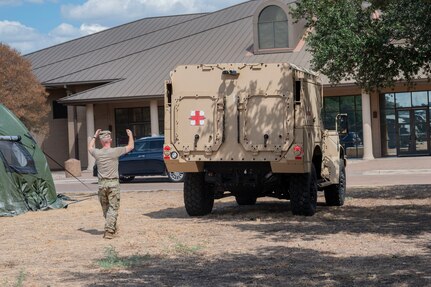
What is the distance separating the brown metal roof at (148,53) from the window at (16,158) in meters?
20.6

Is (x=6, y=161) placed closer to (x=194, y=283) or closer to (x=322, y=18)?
(x=322, y=18)

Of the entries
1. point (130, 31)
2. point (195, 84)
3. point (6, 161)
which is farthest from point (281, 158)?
point (130, 31)

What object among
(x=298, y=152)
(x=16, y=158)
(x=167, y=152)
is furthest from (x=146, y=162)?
(x=298, y=152)

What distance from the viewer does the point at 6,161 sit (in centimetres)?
1703

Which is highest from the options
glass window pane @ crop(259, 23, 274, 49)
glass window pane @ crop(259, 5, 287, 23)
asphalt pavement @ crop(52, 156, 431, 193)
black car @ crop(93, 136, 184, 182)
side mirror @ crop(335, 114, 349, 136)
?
glass window pane @ crop(259, 5, 287, 23)

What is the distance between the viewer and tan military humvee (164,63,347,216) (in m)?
13.5

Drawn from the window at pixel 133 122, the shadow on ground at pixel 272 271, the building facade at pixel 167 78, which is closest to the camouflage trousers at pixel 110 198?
the shadow on ground at pixel 272 271

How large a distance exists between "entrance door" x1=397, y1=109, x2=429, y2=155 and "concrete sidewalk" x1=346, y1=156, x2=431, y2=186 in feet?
15.8

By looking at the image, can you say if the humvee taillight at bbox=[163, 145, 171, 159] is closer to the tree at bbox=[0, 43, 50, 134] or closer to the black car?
the black car

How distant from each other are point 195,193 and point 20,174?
472 centimetres

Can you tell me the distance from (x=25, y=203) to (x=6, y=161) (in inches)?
40.4

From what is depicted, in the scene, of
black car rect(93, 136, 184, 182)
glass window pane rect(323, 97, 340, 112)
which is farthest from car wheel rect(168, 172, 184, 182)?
glass window pane rect(323, 97, 340, 112)

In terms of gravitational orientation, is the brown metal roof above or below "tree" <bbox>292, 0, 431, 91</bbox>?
above

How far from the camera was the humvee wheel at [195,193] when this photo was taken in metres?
14.5
